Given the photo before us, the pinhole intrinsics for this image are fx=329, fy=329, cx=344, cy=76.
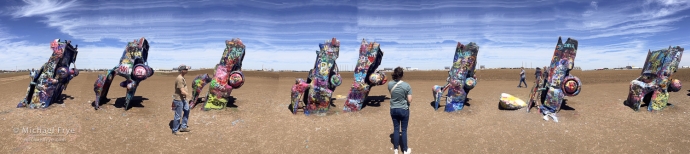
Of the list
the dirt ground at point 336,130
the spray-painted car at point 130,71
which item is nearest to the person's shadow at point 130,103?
the dirt ground at point 336,130

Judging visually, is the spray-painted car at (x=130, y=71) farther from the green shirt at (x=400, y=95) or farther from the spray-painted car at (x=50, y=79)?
the green shirt at (x=400, y=95)

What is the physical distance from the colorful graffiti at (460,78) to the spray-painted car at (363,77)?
2166 millimetres

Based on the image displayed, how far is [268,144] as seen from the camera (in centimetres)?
766

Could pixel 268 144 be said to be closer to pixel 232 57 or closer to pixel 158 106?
pixel 232 57

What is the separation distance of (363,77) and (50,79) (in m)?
9.62

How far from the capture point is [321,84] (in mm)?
10492

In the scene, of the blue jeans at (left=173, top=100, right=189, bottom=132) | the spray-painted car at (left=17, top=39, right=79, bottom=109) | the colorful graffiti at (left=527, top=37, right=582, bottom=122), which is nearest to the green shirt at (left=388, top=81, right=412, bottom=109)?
the blue jeans at (left=173, top=100, right=189, bottom=132)

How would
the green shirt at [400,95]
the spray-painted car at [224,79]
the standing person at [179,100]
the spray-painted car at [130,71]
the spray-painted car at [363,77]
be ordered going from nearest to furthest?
1. the green shirt at [400,95]
2. the standing person at [179,100]
3. the spray-painted car at [130,71]
4. the spray-painted car at [224,79]
5. the spray-painted car at [363,77]

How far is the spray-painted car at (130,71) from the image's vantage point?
10.1m

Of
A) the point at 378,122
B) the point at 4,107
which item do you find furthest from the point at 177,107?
the point at 4,107

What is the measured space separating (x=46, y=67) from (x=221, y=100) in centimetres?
535

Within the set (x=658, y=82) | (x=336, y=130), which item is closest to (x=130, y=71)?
(x=336, y=130)

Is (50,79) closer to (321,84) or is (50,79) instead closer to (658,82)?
(321,84)

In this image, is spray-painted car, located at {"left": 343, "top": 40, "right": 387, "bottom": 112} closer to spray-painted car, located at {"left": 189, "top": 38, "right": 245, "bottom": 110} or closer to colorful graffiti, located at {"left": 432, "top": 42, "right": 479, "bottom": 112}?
colorful graffiti, located at {"left": 432, "top": 42, "right": 479, "bottom": 112}
